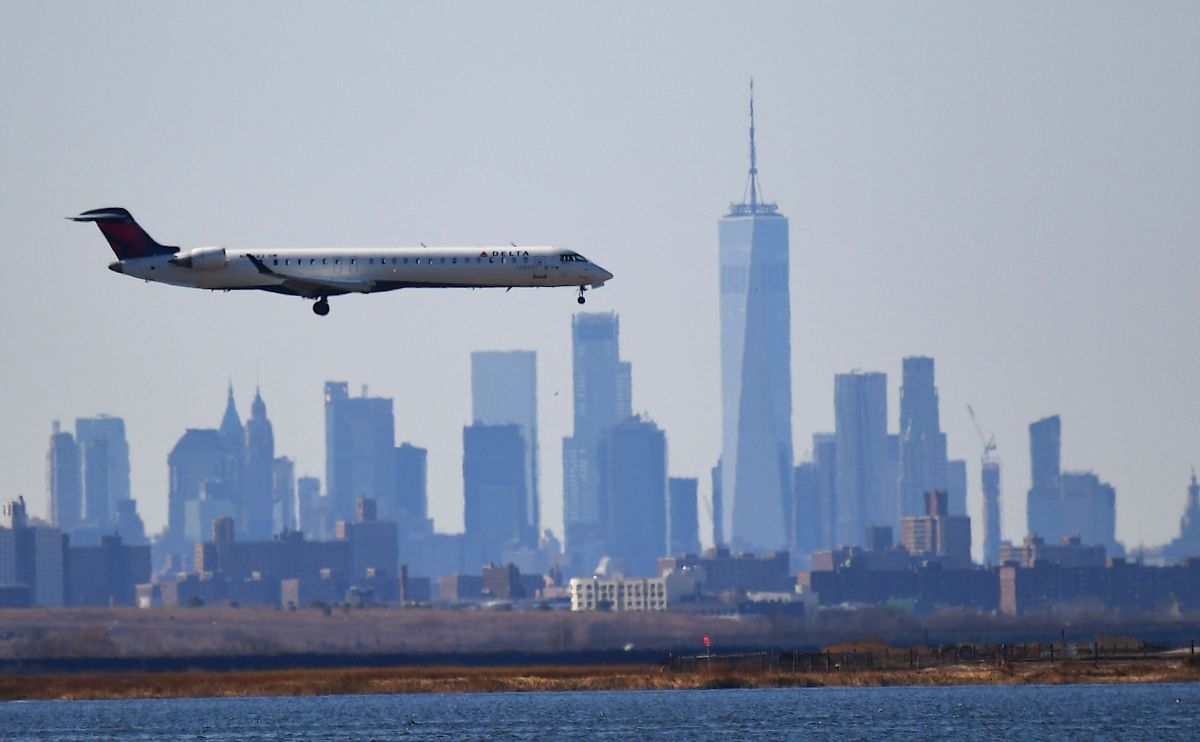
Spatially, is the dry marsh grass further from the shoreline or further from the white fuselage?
the white fuselage

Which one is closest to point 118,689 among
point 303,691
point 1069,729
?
point 303,691

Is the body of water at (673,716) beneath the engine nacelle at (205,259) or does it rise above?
beneath

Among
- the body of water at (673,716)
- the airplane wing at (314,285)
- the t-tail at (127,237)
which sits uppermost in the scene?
the t-tail at (127,237)

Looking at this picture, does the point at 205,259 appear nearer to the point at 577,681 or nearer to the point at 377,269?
the point at 377,269

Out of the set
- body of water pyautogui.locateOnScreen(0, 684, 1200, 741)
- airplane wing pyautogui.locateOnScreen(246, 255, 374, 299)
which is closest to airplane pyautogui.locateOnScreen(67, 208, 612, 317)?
airplane wing pyautogui.locateOnScreen(246, 255, 374, 299)

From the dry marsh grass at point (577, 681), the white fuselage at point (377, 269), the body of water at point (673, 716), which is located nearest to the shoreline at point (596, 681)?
the dry marsh grass at point (577, 681)

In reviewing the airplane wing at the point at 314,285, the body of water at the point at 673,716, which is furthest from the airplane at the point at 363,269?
the body of water at the point at 673,716

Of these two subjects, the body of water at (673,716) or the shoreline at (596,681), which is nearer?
the body of water at (673,716)

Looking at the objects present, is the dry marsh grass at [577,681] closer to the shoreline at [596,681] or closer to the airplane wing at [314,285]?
the shoreline at [596,681]
